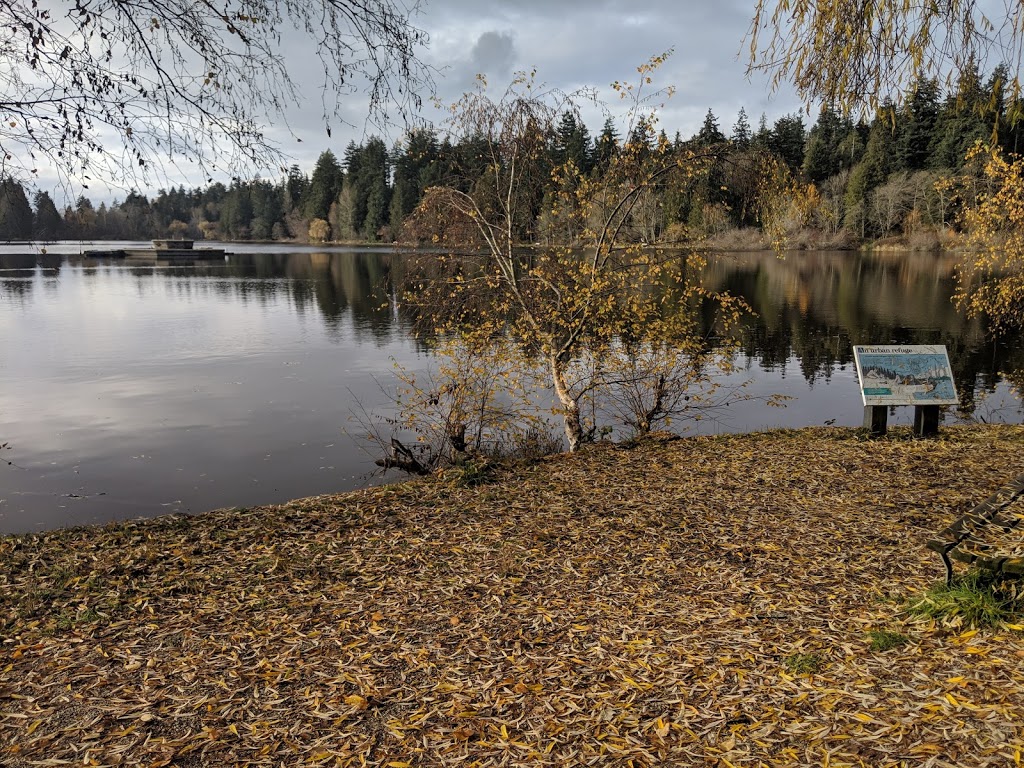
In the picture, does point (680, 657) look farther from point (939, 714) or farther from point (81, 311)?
point (81, 311)

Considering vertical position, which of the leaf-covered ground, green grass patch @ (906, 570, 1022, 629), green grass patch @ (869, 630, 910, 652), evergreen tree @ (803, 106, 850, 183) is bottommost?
the leaf-covered ground

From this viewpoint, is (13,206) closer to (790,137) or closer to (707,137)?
(707,137)

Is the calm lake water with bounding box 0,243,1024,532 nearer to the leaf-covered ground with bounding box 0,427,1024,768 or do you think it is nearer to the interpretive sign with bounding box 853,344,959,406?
the leaf-covered ground with bounding box 0,427,1024,768

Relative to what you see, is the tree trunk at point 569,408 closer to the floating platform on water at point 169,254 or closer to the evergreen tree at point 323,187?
the floating platform on water at point 169,254

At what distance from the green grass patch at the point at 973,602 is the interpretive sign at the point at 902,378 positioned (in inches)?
229

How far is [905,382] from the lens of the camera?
1001cm

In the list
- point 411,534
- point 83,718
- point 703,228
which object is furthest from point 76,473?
point 703,228

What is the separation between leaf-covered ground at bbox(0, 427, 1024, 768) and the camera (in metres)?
3.65

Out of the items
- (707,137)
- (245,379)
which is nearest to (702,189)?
(707,137)

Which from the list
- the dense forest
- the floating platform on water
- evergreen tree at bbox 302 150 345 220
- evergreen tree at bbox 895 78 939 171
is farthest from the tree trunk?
evergreen tree at bbox 302 150 345 220

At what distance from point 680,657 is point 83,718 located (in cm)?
363

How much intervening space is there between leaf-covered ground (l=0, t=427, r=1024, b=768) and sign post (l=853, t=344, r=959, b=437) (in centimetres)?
203

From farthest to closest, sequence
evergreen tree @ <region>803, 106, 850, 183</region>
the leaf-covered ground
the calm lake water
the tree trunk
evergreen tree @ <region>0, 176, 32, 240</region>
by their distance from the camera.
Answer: evergreen tree @ <region>803, 106, 850, 183</region>
the tree trunk
the calm lake water
evergreen tree @ <region>0, 176, 32, 240</region>
the leaf-covered ground

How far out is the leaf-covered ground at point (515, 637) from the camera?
3.65 m
